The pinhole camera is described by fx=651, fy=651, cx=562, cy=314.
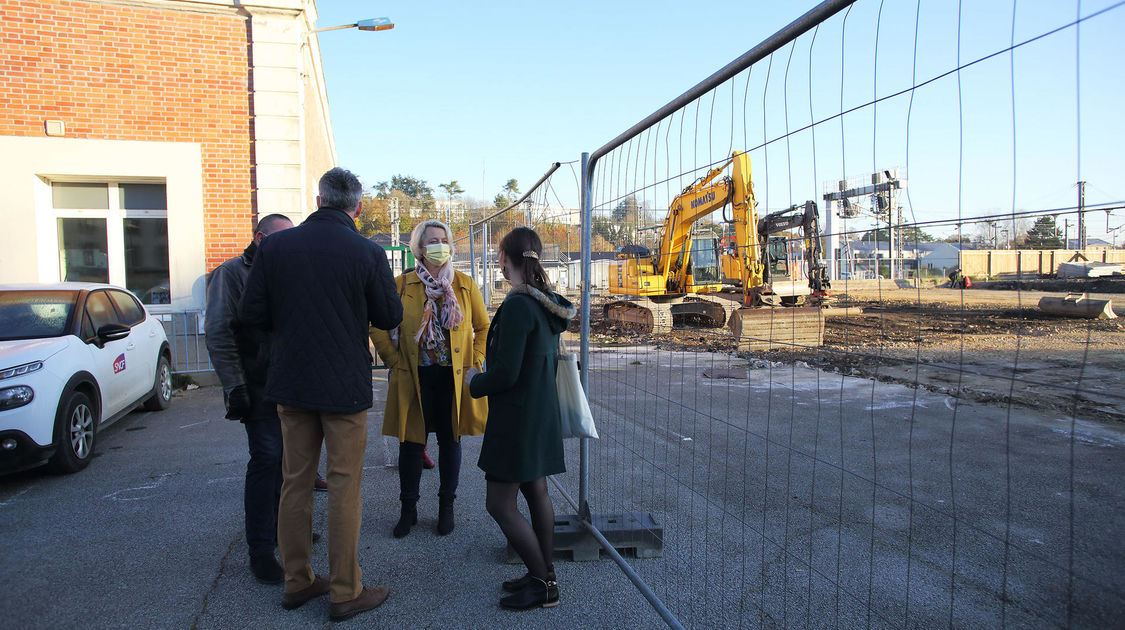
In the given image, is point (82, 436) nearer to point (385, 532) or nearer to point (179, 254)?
point (385, 532)

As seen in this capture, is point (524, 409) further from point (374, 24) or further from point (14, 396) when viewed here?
point (374, 24)

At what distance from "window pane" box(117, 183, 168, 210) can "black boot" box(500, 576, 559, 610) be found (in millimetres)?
9383

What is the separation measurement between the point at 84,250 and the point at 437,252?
885 centimetres

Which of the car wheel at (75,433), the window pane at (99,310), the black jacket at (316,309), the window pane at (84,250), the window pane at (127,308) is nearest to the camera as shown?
the black jacket at (316,309)

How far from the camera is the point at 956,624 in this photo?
289 cm

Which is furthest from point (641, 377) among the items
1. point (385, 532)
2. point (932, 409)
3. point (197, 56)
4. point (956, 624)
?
point (197, 56)

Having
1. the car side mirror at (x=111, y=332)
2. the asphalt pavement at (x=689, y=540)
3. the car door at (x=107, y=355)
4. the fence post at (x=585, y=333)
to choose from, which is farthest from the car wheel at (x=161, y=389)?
the fence post at (x=585, y=333)

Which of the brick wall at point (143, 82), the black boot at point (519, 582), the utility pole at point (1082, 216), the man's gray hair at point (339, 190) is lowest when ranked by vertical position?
the black boot at point (519, 582)

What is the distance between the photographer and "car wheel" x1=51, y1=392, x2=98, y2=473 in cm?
494

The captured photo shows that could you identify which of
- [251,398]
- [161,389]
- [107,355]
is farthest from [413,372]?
[161,389]

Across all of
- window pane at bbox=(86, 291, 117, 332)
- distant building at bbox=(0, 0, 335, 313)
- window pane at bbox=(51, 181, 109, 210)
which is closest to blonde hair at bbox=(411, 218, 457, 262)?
window pane at bbox=(86, 291, 117, 332)

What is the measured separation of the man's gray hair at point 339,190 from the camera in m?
3.01

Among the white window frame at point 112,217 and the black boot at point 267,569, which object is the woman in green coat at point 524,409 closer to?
the black boot at point 267,569

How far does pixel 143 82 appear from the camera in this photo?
9242 mm
